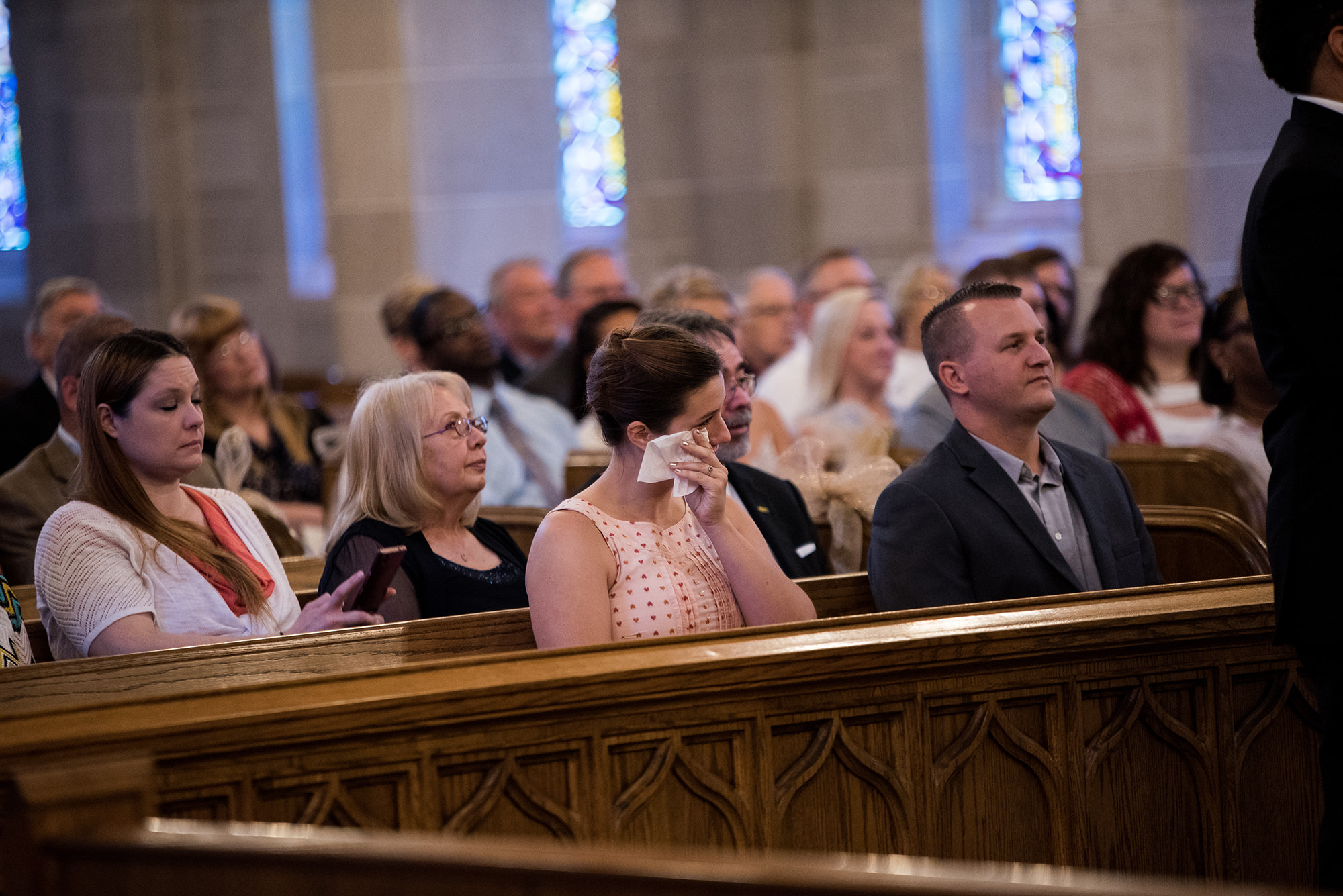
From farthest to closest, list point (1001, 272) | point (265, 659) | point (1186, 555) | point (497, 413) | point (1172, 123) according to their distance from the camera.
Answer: point (1172, 123)
point (497, 413)
point (1001, 272)
point (1186, 555)
point (265, 659)

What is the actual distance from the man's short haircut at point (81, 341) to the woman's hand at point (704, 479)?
1.98 m

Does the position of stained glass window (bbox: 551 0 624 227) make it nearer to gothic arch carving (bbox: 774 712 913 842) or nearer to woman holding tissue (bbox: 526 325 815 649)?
woman holding tissue (bbox: 526 325 815 649)

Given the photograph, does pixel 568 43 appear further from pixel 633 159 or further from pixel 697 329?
pixel 697 329

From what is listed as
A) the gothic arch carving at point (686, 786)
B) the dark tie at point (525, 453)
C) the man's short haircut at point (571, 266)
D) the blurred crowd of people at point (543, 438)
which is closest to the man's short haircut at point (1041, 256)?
the blurred crowd of people at point (543, 438)

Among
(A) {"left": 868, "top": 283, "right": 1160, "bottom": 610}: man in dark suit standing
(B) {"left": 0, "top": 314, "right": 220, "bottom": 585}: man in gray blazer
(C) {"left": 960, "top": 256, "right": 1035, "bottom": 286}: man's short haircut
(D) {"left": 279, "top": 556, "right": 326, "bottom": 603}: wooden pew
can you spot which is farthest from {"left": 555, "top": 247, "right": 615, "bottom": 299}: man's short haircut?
(A) {"left": 868, "top": 283, "right": 1160, "bottom": 610}: man in dark suit standing

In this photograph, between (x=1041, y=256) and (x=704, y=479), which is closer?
(x=704, y=479)

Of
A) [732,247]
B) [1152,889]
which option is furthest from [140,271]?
[1152,889]

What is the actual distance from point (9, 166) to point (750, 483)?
9.88m

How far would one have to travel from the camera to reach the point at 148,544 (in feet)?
10.5

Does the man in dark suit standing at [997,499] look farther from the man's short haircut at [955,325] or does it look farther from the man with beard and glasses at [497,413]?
the man with beard and glasses at [497,413]

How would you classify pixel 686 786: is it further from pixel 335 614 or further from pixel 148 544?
pixel 148 544

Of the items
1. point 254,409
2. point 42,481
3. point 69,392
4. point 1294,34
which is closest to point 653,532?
point 1294,34

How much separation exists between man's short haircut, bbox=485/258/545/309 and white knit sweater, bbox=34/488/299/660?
4347mm

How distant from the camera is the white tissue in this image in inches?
114
